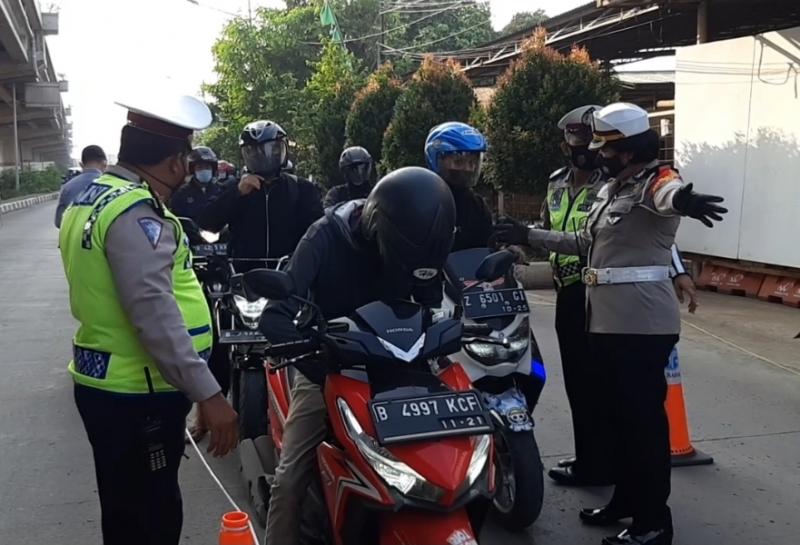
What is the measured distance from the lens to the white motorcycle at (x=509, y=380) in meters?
3.77

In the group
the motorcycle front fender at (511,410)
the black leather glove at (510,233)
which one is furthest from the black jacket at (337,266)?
the black leather glove at (510,233)

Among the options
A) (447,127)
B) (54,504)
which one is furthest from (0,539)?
(447,127)

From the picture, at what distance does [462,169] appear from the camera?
14.3 ft

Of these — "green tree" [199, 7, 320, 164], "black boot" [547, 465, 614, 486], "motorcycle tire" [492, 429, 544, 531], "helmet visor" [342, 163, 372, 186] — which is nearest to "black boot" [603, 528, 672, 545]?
"motorcycle tire" [492, 429, 544, 531]

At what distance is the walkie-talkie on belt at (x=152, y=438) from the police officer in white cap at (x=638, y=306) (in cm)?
207

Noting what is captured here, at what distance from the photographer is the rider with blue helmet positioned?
4.30 meters

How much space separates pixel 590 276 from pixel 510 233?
432 mm

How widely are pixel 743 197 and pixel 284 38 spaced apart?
99.5 ft

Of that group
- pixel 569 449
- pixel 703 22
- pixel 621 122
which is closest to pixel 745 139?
pixel 703 22

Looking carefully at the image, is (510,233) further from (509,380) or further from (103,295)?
(103,295)

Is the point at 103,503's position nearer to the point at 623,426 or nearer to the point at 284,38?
the point at 623,426

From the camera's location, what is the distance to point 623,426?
378cm

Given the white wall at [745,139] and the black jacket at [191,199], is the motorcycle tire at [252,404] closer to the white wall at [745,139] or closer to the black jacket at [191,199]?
the black jacket at [191,199]

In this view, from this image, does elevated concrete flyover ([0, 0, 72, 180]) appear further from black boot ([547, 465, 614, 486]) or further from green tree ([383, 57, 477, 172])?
black boot ([547, 465, 614, 486])
